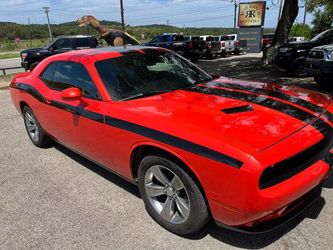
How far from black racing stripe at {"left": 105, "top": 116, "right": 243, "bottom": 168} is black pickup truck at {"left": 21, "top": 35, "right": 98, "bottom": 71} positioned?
41.6 feet

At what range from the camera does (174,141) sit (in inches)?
104

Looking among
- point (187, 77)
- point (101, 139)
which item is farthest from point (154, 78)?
point (101, 139)

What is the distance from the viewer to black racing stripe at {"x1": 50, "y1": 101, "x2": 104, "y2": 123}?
343 cm

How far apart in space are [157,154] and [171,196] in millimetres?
404

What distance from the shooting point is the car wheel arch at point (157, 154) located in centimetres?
264

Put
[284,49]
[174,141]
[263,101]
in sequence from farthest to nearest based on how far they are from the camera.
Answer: [284,49] → [263,101] → [174,141]

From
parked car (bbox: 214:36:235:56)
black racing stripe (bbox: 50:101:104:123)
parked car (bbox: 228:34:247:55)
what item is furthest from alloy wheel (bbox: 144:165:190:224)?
parked car (bbox: 228:34:247:55)

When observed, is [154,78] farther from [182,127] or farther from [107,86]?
[182,127]

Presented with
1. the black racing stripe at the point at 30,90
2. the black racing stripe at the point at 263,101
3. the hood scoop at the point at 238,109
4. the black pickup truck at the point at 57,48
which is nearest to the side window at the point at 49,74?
the black racing stripe at the point at 30,90

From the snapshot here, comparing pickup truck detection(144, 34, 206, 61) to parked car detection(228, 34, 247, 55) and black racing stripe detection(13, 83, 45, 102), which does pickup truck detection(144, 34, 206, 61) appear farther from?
black racing stripe detection(13, 83, 45, 102)

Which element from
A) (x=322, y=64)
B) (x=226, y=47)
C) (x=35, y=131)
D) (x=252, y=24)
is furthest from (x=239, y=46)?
(x=35, y=131)

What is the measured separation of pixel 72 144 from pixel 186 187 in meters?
2.01

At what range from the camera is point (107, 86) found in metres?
3.56

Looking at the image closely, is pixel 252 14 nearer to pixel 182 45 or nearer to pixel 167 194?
pixel 182 45
